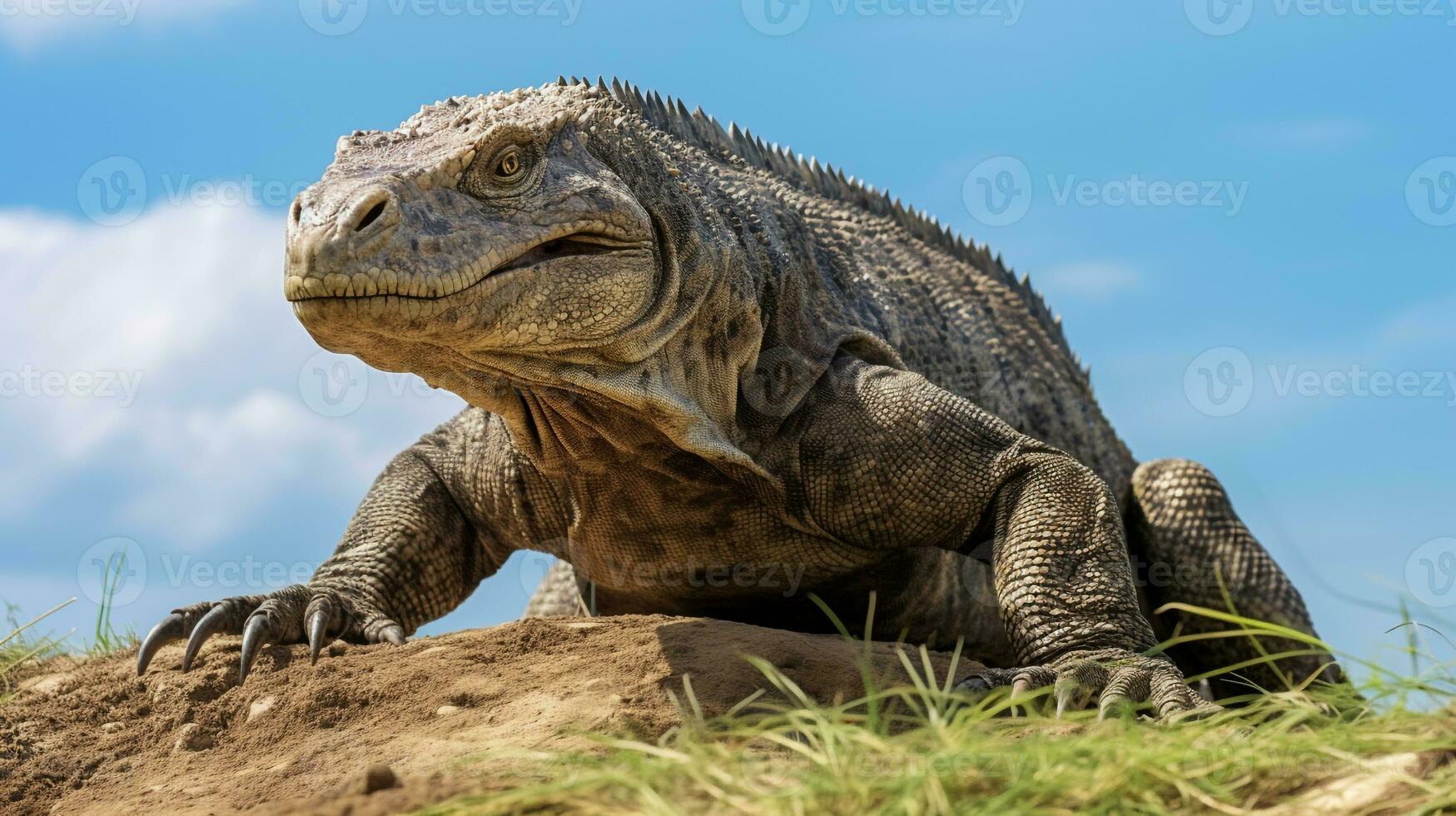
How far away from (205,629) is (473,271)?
264 centimetres

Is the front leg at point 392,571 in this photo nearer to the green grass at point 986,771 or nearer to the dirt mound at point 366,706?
the dirt mound at point 366,706

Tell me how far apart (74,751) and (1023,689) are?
4.38 metres

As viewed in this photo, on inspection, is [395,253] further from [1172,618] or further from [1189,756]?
[1172,618]

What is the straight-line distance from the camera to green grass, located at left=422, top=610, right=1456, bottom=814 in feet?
12.1


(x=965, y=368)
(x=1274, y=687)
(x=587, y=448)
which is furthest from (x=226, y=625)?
(x=1274, y=687)

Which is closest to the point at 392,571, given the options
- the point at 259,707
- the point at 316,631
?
the point at 316,631

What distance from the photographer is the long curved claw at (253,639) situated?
693 centimetres

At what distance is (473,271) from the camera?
231 inches

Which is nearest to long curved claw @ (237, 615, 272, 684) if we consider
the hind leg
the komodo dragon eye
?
the komodo dragon eye

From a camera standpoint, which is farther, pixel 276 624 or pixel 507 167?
pixel 276 624

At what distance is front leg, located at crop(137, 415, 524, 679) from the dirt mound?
197mm

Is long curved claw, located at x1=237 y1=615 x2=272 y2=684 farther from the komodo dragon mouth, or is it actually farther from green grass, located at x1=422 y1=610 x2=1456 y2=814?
green grass, located at x1=422 y1=610 x2=1456 y2=814

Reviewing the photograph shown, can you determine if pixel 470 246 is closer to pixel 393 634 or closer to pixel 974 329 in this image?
pixel 393 634

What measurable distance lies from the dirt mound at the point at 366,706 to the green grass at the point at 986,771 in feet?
3.63
